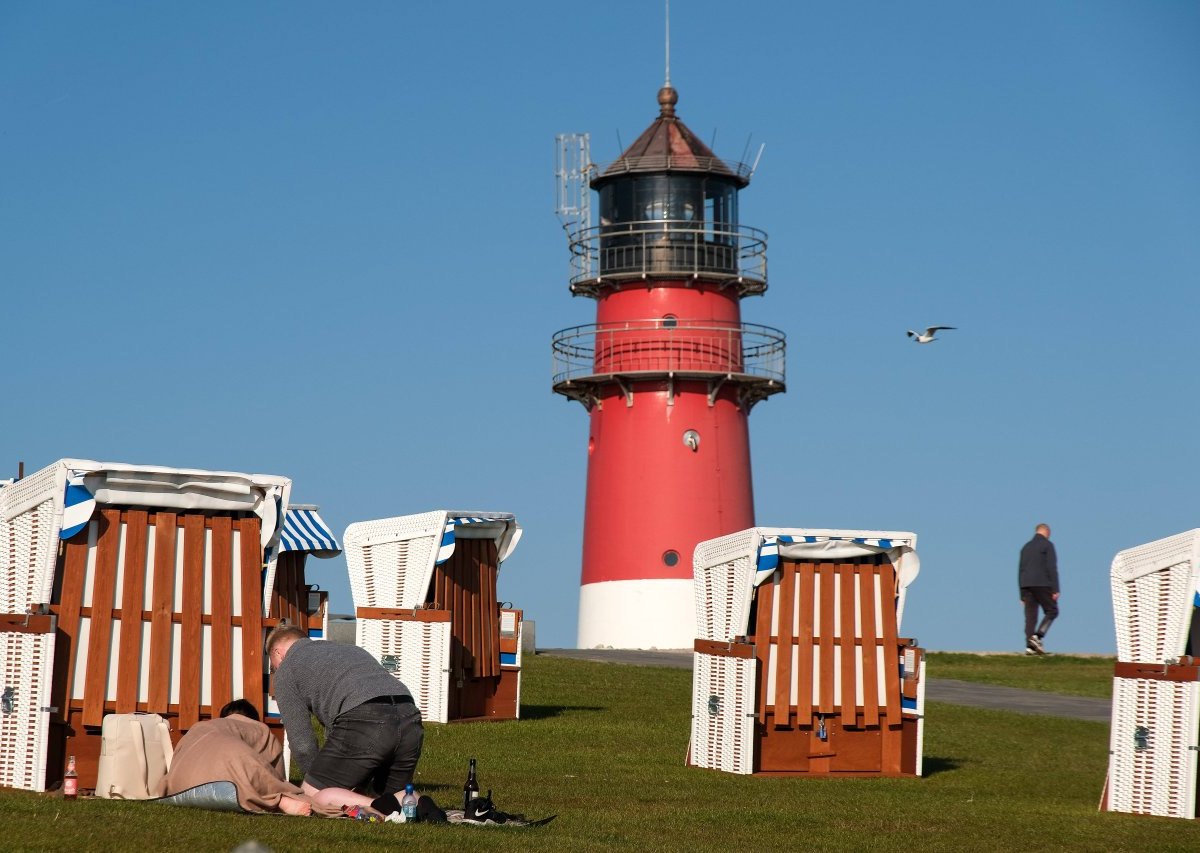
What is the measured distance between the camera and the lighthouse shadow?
68.5 ft

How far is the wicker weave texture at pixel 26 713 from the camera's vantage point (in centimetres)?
1180

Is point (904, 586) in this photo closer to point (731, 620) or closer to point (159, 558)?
point (731, 620)

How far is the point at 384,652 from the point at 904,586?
630cm

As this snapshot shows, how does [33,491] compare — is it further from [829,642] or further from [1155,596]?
[1155,596]

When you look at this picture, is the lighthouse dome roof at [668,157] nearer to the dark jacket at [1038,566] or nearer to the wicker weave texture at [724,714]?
the dark jacket at [1038,566]

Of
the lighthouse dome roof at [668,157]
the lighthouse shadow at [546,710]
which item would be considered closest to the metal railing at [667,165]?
the lighthouse dome roof at [668,157]

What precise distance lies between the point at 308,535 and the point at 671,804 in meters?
9.21

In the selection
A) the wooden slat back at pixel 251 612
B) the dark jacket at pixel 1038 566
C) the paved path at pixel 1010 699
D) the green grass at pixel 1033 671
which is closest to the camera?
the wooden slat back at pixel 251 612

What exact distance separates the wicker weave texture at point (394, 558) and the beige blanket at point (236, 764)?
27.7ft

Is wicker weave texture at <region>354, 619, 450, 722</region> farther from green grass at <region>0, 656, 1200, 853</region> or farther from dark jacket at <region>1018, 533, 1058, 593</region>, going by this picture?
dark jacket at <region>1018, 533, 1058, 593</region>

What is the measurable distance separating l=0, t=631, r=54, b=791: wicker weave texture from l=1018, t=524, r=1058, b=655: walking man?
68.4ft

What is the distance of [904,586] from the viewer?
1642cm

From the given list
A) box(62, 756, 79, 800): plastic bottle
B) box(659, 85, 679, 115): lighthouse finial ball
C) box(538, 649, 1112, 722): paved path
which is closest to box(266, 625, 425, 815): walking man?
box(62, 756, 79, 800): plastic bottle

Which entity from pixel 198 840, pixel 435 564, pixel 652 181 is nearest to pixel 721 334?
pixel 652 181
